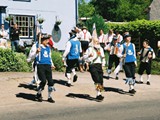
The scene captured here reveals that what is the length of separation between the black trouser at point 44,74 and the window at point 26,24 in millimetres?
15200

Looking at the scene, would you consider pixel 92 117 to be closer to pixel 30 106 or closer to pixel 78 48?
pixel 30 106

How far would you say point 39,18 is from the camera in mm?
28125

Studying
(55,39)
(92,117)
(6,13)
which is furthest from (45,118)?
(55,39)

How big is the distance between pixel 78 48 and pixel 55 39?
13.9 metres

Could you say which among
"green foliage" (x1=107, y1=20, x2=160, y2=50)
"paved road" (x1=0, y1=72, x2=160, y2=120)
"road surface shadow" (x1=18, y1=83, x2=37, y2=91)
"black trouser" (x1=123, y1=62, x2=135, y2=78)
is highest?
"green foliage" (x1=107, y1=20, x2=160, y2=50)

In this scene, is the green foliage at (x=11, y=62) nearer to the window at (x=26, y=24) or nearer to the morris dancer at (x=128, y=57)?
the morris dancer at (x=128, y=57)

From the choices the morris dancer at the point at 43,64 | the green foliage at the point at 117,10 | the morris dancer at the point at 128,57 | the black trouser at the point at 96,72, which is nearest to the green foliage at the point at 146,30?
the morris dancer at the point at 128,57

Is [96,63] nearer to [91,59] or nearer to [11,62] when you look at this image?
[91,59]

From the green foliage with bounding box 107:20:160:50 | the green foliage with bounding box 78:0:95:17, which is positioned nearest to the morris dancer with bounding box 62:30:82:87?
the green foliage with bounding box 107:20:160:50

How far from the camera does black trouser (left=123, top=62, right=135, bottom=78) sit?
48.3 feet

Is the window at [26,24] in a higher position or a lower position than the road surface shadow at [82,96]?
higher

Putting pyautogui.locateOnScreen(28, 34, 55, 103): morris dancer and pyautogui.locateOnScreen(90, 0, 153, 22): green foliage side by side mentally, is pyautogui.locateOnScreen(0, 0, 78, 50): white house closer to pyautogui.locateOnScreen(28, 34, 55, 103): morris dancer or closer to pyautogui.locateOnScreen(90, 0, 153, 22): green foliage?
pyautogui.locateOnScreen(28, 34, 55, 103): morris dancer

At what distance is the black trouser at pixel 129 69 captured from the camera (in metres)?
14.7

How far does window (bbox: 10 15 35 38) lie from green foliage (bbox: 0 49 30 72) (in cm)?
958
